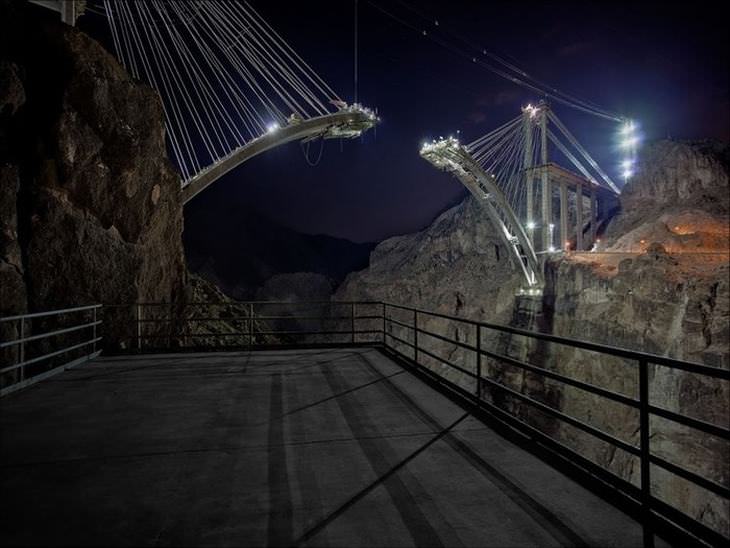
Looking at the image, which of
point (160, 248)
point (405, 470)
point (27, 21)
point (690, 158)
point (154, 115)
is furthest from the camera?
point (690, 158)

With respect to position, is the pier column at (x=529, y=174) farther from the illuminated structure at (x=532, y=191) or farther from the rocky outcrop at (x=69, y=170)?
the rocky outcrop at (x=69, y=170)

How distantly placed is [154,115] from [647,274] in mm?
34260

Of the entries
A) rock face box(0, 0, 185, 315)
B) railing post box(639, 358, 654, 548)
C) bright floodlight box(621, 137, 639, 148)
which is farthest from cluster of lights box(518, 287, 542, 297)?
railing post box(639, 358, 654, 548)

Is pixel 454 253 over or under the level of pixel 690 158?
under

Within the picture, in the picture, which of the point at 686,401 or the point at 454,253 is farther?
the point at 454,253

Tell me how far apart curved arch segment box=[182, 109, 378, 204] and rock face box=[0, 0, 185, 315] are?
1355 centimetres

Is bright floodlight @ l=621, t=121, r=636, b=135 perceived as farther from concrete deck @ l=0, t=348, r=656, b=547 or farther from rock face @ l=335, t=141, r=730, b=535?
concrete deck @ l=0, t=348, r=656, b=547

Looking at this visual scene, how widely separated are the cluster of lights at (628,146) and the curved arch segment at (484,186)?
25073 millimetres

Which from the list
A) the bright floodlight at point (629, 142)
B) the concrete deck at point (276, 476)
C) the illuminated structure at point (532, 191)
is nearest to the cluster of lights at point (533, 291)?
the illuminated structure at point (532, 191)

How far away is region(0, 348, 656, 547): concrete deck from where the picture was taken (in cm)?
283

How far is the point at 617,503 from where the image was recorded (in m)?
3.25

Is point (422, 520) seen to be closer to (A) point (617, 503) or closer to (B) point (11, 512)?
(A) point (617, 503)

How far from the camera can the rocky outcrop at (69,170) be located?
451 inches

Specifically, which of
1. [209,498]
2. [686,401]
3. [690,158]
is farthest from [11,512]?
[690,158]
